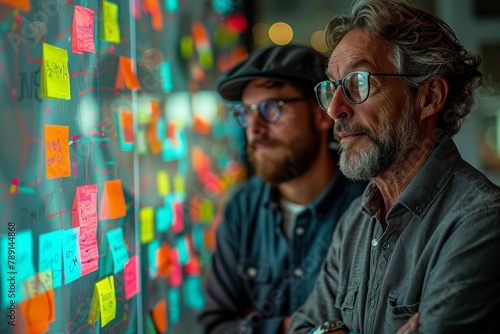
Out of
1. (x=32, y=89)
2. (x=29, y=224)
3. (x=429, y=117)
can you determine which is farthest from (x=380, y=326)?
(x=32, y=89)

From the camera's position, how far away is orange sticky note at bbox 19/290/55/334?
1.16 m

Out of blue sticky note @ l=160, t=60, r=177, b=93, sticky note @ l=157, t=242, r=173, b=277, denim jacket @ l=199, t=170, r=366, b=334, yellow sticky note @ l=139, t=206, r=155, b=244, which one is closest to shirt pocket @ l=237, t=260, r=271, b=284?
denim jacket @ l=199, t=170, r=366, b=334

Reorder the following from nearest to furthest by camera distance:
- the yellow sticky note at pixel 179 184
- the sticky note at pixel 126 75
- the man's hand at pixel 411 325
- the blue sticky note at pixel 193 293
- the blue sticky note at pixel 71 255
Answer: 1. the man's hand at pixel 411 325
2. the blue sticky note at pixel 71 255
3. the sticky note at pixel 126 75
4. the yellow sticky note at pixel 179 184
5. the blue sticky note at pixel 193 293

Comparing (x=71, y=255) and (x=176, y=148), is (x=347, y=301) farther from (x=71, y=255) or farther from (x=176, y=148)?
(x=176, y=148)

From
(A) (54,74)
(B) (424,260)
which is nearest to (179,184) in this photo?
(A) (54,74)

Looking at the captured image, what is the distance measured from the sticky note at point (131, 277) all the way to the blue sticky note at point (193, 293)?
0.71 meters

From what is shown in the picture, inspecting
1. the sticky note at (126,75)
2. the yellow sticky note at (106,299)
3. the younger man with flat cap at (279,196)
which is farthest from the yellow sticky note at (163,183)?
the yellow sticky note at (106,299)

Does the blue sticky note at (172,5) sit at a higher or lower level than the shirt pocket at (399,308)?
higher

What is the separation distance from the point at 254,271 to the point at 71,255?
0.96m

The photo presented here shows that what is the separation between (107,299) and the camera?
1.52m

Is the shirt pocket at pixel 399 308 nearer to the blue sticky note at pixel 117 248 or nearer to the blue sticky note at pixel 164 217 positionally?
the blue sticky note at pixel 117 248

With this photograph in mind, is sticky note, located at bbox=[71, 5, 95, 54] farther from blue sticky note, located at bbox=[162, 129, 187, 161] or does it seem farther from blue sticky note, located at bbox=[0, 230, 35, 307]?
blue sticky note, located at bbox=[162, 129, 187, 161]

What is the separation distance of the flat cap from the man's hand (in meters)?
1.02

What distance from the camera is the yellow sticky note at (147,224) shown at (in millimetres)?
1907
